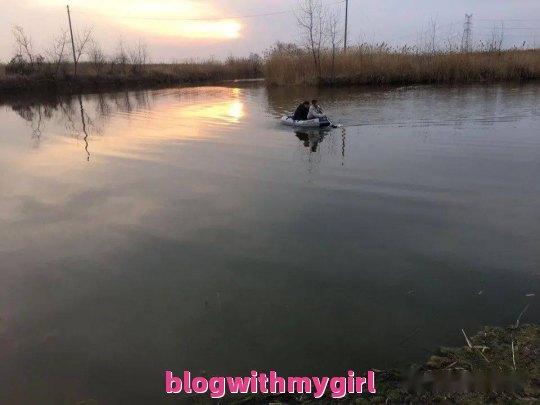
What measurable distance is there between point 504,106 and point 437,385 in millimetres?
18530

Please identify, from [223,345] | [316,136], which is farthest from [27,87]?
[223,345]

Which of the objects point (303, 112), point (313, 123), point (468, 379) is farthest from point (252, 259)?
point (303, 112)

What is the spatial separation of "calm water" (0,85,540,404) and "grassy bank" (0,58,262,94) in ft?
101

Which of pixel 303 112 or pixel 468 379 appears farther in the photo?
pixel 303 112

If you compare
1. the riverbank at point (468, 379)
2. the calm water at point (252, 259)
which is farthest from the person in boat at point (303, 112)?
the riverbank at point (468, 379)

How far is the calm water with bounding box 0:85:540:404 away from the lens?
4.24m

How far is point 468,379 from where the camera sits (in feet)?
11.1

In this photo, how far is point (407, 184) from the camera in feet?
29.3

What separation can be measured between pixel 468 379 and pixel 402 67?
A: 3249cm

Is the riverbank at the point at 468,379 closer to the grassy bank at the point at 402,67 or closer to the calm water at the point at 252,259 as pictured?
the calm water at the point at 252,259

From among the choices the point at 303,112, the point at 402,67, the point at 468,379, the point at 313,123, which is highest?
the point at 402,67

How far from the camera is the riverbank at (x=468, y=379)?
3.20 m

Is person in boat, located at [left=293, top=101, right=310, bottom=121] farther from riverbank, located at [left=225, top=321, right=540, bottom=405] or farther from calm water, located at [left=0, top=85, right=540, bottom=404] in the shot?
riverbank, located at [left=225, top=321, right=540, bottom=405]

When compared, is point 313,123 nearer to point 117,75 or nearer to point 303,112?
point 303,112
